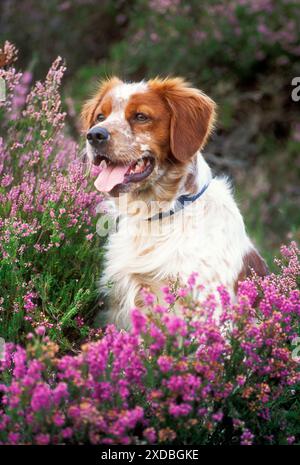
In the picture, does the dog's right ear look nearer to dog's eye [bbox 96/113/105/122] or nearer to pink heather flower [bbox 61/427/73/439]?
dog's eye [bbox 96/113/105/122]

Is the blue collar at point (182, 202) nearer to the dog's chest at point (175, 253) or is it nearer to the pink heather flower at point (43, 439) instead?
the dog's chest at point (175, 253)

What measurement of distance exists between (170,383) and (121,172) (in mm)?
1439

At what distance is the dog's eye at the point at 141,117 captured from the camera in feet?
11.6

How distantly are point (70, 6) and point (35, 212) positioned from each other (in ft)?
21.3

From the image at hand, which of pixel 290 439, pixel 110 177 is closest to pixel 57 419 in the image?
pixel 290 439

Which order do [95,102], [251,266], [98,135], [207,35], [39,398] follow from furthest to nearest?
[207,35] < [95,102] < [251,266] < [98,135] < [39,398]

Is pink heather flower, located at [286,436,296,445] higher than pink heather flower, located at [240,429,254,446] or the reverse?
the reverse

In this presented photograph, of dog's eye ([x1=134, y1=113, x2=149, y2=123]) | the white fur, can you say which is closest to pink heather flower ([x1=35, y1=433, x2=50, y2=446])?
the white fur

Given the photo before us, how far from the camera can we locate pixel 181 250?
11.4 feet

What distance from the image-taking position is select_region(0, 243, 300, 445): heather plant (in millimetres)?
2307

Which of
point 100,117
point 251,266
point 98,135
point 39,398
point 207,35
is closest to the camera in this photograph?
point 39,398

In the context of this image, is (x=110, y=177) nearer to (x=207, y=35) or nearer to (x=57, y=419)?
(x=57, y=419)

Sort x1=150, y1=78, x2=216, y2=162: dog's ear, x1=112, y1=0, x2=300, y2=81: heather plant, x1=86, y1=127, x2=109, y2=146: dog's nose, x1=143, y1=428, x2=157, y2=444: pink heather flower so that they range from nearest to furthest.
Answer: x1=143, y1=428, x2=157, y2=444: pink heather flower
x1=86, y1=127, x2=109, y2=146: dog's nose
x1=150, y1=78, x2=216, y2=162: dog's ear
x1=112, y1=0, x2=300, y2=81: heather plant
